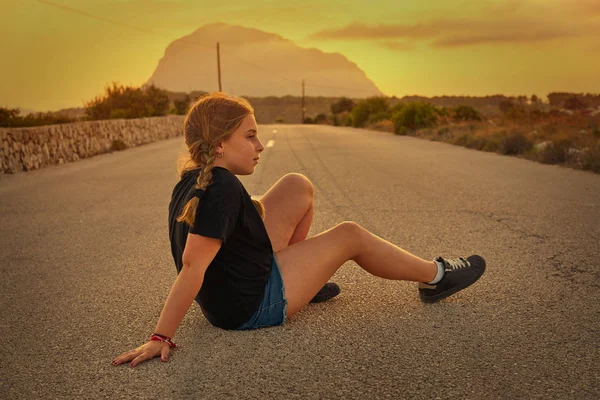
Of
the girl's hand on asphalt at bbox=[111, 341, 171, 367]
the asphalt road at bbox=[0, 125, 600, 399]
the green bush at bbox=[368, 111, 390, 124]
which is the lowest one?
the green bush at bbox=[368, 111, 390, 124]

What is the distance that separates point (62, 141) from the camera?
15.2 metres

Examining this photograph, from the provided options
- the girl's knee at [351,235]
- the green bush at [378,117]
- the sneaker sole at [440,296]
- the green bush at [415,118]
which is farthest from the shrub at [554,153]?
the green bush at [378,117]

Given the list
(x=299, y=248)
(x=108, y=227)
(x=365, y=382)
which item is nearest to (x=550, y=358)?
(x=365, y=382)

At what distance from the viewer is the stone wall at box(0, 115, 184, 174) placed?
1266cm

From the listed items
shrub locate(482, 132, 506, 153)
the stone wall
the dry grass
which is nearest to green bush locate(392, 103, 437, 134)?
the dry grass

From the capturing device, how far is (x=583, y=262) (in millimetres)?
4734

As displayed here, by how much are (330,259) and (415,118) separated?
26.1 metres

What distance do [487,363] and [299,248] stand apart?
1150 millimetres

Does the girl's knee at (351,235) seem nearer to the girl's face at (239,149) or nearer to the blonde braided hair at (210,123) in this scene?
the girl's face at (239,149)

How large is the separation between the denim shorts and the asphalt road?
0.07 m

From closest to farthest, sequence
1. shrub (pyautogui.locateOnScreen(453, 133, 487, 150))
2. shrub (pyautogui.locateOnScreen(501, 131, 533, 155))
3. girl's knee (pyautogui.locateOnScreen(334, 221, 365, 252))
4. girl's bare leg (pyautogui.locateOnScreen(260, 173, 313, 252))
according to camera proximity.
A: girl's knee (pyautogui.locateOnScreen(334, 221, 365, 252)) < girl's bare leg (pyautogui.locateOnScreen(260, 173, 313, 252)) < shrub (pyautogui.locateOnScreen(501, 131, 533, 155)) < shrub (pyautogui.locateOnScreen(453, 133, 487, 150))

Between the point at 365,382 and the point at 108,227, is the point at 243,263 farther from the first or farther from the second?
the point at 108,227

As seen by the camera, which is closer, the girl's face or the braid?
the braid

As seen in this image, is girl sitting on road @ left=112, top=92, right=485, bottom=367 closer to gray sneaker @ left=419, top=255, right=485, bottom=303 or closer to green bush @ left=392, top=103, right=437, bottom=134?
gray sneaker @ left=419, top=255, right=485, bottom=303
